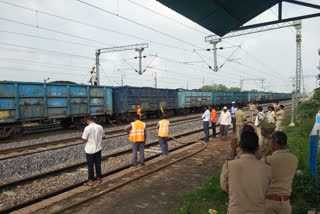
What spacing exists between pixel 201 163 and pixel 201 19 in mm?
4325

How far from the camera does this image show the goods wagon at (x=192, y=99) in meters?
26.4

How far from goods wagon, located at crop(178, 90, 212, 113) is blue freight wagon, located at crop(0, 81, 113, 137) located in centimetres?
1106

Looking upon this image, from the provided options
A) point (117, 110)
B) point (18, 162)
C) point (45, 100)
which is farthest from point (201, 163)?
point (117, 110)

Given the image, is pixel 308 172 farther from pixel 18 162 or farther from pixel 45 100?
pixel 45 100

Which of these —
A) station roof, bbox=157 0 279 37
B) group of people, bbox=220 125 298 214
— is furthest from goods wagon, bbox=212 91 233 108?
group of people, bbox=220 125 298 214

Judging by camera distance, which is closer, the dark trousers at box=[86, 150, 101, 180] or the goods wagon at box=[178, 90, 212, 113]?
the dark trousers at box=[86, 150, 101, 180]

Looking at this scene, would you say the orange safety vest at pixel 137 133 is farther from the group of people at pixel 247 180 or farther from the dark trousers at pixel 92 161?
the group of people at pixel 247 180

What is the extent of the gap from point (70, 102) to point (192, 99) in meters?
16.5

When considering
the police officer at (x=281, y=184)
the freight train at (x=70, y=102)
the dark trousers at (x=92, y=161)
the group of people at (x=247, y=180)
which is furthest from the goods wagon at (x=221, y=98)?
the group of people at (x=247, y=180)

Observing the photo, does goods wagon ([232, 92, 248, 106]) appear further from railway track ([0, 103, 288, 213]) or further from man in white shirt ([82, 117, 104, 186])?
man in white shirt ([82, 117, 104, 186])

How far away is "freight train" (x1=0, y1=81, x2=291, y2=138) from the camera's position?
12008mm

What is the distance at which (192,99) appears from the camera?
92.1 feet

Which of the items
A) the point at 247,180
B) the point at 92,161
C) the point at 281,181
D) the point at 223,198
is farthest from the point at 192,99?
the point at 247,180

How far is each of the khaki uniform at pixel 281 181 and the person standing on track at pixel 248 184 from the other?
53 centimetres
